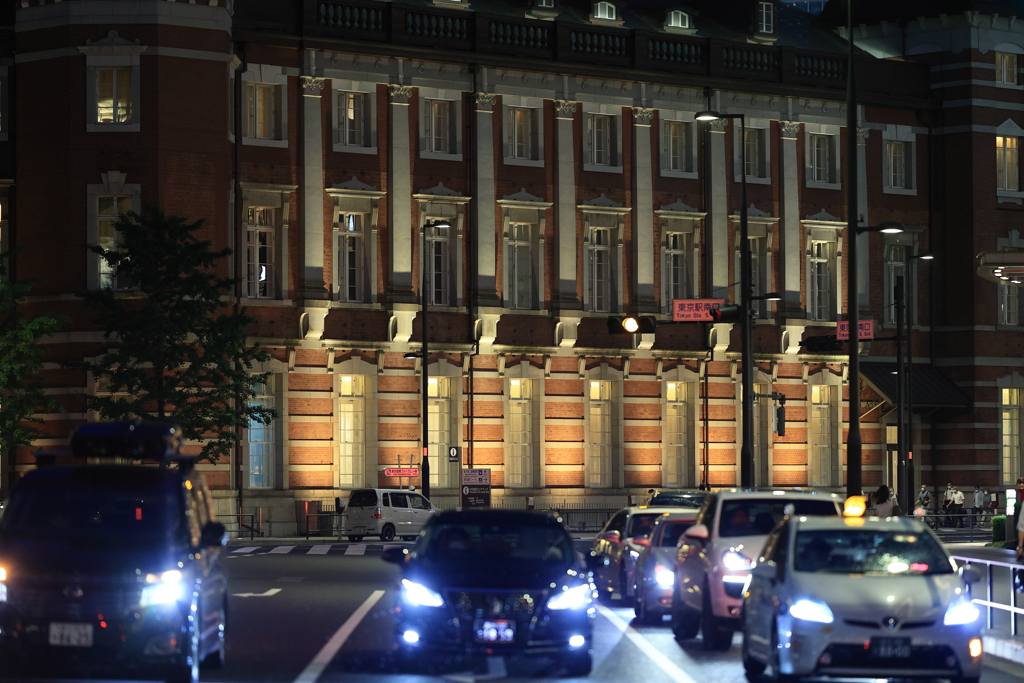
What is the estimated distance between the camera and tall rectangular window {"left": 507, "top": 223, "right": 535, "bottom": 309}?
5841 centimetres

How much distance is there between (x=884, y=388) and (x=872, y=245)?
5326 mm

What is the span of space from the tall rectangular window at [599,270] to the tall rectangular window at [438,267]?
5.16m

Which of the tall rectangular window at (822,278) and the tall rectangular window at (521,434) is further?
the tall rectangular window at (822,278)

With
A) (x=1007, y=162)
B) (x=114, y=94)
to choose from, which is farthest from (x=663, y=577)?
(x=1007, y=162)

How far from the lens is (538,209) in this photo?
5844cm

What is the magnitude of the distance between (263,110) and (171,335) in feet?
34.4

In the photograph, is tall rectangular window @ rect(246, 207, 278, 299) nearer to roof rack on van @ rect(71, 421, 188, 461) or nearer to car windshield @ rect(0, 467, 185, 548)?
roof rack on van @ rect(71, 421, 188, 461)

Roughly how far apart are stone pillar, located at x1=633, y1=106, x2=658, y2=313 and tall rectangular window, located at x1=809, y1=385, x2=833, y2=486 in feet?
25.5

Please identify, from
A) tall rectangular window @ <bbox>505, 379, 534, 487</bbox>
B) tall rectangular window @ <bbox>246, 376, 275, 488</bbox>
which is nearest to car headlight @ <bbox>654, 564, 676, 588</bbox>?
tall rectangular window @ <bbox>246, 376, 275, 488</bbox>

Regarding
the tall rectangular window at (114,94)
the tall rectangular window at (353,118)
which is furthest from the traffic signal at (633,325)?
the tall rectangular window at (114,94)

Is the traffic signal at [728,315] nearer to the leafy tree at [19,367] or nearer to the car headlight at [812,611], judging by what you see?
the leafy tree at [19,367]

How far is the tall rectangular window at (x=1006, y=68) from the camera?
64688mm

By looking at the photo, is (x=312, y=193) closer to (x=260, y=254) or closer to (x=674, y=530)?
(x=260, y=254)

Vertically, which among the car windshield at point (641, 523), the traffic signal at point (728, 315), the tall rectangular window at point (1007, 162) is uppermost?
the tall rectangular window at point (1007, 162)
